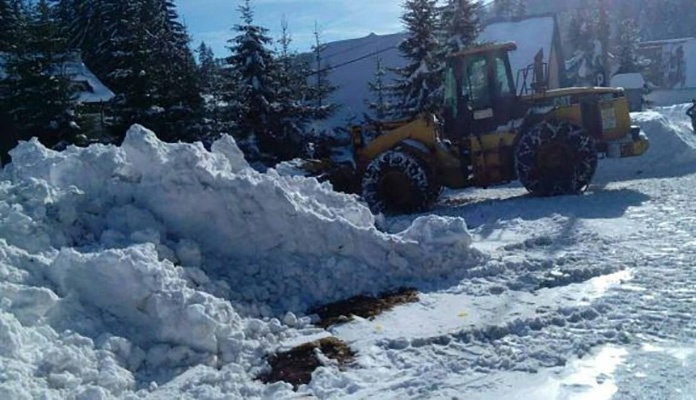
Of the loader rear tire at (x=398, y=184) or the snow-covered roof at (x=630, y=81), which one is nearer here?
the loader rear tire at (x=398, y=184)

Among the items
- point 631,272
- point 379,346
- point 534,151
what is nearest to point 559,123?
point 534,151

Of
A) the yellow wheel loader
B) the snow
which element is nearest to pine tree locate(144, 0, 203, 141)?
the yellow wheel loader

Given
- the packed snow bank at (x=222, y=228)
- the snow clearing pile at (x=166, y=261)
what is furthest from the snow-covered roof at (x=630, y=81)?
the packed snow bank at (x=222, y=228)

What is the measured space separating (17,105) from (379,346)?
72.6 ft

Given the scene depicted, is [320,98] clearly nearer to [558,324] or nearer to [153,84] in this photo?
[153,84]

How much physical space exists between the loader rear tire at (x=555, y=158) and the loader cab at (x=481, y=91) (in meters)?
0.92

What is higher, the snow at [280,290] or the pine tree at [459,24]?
the pine tree at [459,24]

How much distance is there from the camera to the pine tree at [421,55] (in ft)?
84.2

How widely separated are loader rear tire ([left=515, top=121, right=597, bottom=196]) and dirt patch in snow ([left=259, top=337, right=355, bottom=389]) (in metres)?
7.27

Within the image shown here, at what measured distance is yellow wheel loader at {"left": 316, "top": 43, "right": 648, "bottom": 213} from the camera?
12.3m

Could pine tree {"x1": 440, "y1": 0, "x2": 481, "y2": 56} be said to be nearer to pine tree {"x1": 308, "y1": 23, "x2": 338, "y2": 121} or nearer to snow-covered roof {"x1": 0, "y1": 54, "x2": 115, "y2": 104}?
pine tree {"x1": 308, "y1": 23, "x2": 338, "y2": 121}

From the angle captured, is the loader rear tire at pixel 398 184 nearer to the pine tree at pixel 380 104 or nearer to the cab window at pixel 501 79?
the cab window at pixel 501 79

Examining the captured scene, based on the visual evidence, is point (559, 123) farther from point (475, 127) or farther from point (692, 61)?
point (692, 61)

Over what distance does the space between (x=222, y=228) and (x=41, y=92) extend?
1890 cm
